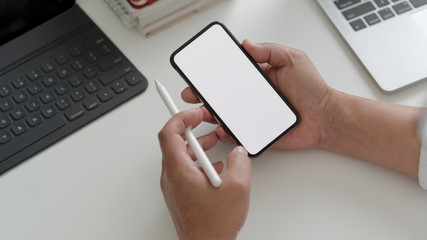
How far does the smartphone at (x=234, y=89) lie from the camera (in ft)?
2.15

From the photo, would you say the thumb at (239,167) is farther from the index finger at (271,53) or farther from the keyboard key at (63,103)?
the keyboard key at (63,103)

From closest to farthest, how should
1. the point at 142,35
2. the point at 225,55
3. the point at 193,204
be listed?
1. the point at 193,204
2. the point at 225,55
3. the point at 142,35

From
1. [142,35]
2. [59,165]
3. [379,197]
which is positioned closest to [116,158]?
[59,165]

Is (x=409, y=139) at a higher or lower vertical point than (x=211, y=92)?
lower

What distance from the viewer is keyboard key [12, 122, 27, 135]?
706mm

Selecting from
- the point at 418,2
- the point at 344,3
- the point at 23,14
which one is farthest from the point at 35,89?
the point at 418,2

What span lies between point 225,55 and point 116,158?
21cm

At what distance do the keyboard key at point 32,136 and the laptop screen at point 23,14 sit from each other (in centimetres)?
16

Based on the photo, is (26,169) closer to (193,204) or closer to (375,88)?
(193,204)

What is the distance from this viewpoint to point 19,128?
708mm

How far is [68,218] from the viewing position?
2.17 ft

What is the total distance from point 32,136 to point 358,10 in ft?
1.71

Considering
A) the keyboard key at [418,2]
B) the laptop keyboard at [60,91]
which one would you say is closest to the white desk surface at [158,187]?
the laptop keyboard at [60,91]

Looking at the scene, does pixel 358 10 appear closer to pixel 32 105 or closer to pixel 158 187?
pixel 158 187
